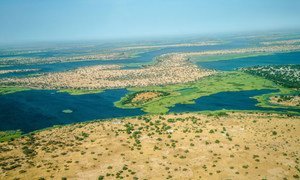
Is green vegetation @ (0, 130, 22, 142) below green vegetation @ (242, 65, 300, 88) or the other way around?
below

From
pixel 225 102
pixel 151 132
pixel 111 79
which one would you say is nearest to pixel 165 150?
pixel 151 132

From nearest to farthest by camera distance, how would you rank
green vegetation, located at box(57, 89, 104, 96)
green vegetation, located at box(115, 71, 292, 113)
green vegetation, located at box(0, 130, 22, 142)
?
1. green vegetation, located at box(0, 130, 22, 142)
2. green vegetation, located at box(115, 71, 292, 113)
3. green vegetation, located at box(57, 89, 104, 96)

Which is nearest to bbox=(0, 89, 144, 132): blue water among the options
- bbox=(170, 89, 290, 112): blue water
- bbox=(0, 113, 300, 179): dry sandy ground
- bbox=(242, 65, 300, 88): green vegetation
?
bbox=(0, 113, 300, 179): dry sandy ground

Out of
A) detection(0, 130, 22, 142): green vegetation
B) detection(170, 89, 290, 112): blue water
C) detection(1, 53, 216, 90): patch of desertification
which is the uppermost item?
detection(1, 53, 216, 90): patch of desertification

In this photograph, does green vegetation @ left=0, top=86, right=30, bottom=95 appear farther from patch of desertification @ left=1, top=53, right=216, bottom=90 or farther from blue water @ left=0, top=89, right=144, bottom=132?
patch of desertification @ left=1, top=53, right=216, bottom=90

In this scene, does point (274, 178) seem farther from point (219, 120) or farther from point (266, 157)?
point (219, 120)

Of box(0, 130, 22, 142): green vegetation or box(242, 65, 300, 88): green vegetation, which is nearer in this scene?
box(0, 130, 22, 142): green vegetation

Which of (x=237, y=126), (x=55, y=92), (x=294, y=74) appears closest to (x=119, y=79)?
(x=55, y=92)

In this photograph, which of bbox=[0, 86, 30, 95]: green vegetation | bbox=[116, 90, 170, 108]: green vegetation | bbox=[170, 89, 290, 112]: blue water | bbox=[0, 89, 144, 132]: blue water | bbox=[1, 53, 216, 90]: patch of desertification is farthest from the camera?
bbox=[1, 53, 216, 90]: patch of desertification
